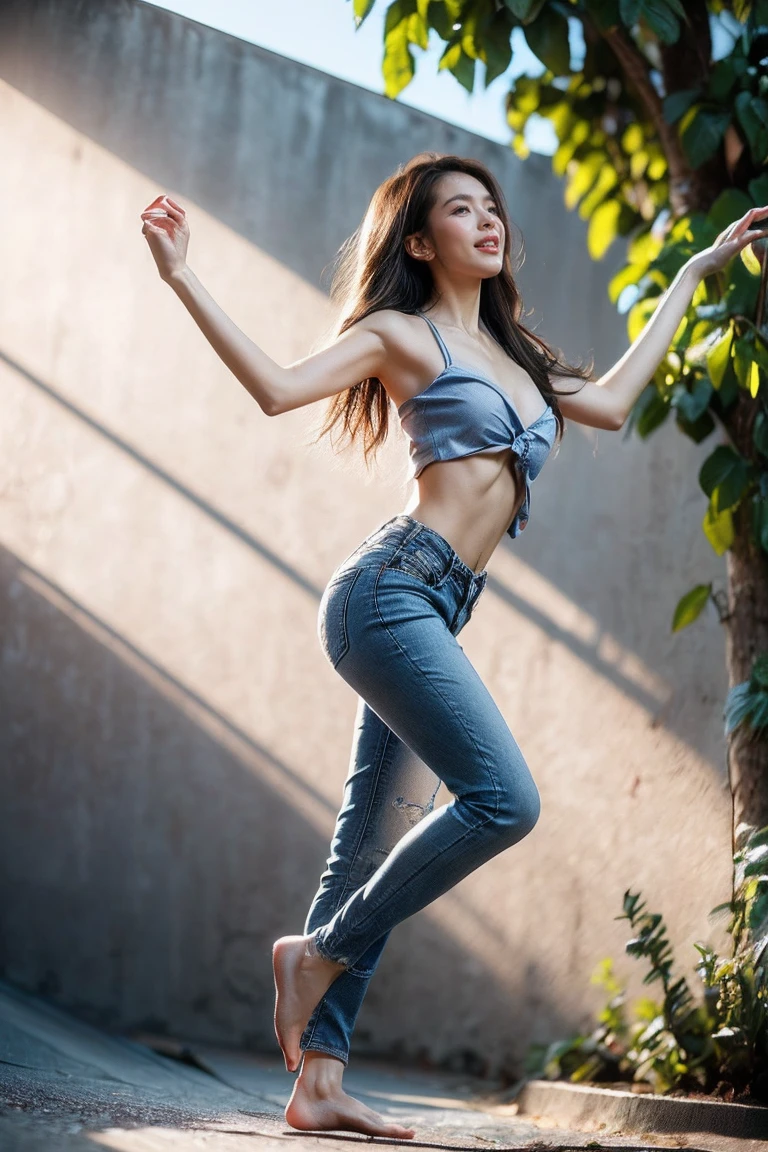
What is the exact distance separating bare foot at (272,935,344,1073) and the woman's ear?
1.14 metres

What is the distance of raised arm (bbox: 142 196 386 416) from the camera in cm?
166

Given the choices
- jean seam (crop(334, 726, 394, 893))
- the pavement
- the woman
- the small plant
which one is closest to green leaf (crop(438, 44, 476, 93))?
the woman

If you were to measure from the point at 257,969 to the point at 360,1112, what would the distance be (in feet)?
6.37

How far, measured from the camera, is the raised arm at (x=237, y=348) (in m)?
1.66

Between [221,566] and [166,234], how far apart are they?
84.8 inches

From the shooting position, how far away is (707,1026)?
8.20ft

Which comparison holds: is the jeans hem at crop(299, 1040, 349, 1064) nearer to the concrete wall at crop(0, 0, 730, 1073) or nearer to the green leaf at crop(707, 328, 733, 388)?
the green leaf at crop(707, 328, 733, 388)

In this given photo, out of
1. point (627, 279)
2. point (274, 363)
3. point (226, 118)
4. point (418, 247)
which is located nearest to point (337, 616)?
point (274, 363)

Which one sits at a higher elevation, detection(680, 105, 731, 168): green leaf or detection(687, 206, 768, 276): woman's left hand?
detection(680, 105, 731, 168): green leaf

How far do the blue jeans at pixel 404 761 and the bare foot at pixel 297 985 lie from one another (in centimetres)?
2

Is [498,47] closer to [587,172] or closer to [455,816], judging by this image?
[587,172]

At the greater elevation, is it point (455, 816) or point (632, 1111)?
point (455, 816)

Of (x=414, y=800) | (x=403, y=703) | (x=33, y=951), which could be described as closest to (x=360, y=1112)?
(x=414, y=800)

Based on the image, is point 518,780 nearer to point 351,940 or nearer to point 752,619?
point 351,940
